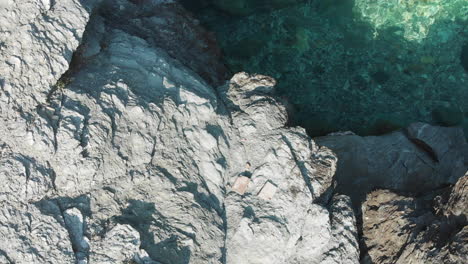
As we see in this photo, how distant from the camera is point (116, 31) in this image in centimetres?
1309

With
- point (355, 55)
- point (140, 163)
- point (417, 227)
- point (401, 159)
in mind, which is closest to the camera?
point (140, 163)

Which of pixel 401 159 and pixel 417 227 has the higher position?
pixel 401 159

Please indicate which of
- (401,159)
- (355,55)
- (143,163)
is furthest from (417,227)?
(355,55)

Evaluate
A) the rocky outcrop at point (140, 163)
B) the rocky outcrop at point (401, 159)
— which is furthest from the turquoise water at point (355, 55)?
the rocky outcrop at point (140, 163)

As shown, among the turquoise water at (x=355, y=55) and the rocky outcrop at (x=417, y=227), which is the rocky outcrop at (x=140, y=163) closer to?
the rocky outcrop at (x=417, y=227)

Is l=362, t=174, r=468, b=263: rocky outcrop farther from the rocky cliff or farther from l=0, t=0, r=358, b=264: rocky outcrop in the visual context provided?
l=0, t=0, r=358, b=264: rocky outcrop

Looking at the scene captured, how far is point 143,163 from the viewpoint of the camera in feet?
35.8

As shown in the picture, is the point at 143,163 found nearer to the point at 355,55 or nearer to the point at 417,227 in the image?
the point at 417,227

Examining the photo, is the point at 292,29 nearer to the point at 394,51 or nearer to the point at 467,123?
the point at 394,51

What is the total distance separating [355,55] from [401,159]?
13.1 ft

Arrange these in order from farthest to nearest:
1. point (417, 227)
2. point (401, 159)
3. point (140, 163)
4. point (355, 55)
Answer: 1. point (355, 55)
2. point (401, 159)
3. point (417, 227)
4. point (140, 163)

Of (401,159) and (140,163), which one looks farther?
(401,159)

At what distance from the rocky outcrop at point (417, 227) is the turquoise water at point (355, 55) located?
166 inches

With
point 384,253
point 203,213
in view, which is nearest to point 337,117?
point 384,253
